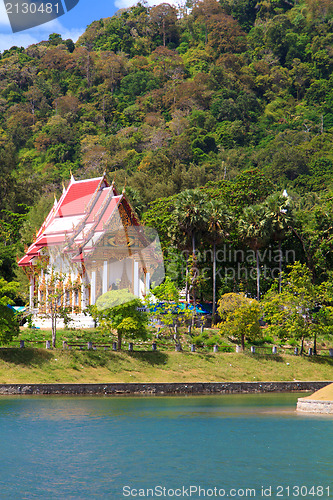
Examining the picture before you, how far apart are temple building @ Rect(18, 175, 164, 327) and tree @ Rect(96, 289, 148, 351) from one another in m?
7.22

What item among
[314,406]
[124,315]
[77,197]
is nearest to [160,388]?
[124,315]

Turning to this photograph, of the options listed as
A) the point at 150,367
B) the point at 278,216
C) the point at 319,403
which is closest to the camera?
the point at 319,403

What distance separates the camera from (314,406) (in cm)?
3503

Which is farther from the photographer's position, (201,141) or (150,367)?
(201,141)

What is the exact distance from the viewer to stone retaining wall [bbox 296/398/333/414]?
34562mm

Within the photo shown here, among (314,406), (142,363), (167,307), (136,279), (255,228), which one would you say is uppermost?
(255,228)

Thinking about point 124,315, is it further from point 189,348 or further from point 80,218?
point 80,218

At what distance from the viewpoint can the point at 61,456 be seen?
24891mm

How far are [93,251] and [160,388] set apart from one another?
20579 millimetres

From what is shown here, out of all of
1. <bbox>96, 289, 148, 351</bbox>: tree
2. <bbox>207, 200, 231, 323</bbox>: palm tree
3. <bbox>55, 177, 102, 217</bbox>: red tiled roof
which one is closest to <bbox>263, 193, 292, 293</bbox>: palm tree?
<bbox>207, 200, 231, 323</bbox>: palm tree

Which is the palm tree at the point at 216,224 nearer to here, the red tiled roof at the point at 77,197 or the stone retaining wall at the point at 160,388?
the red tiled roof at the point at 77,197

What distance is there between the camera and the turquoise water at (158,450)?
2055 cm

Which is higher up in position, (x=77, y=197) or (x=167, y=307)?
(x=77, y=197)

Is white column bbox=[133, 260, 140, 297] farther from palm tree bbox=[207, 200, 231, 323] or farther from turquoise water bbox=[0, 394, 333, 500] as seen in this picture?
turquoise water bbox=[0, 394, 333, 500]
